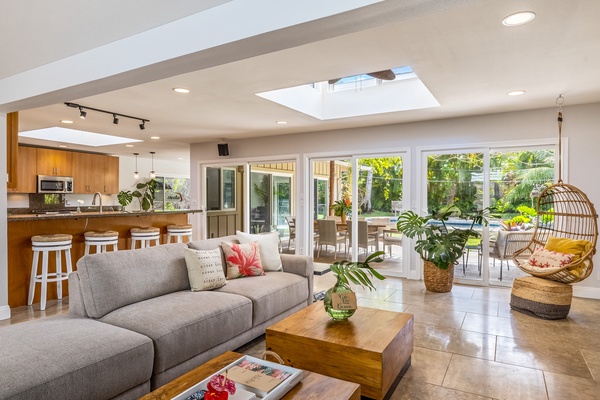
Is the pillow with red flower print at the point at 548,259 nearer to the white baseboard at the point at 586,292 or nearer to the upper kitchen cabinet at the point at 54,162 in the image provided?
the white baseboard at the point at 586,292

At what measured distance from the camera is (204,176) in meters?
7.55

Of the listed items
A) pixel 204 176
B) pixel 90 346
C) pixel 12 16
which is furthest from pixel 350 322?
pixel 204 176

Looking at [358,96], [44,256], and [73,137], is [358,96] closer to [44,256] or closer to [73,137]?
[44,256]

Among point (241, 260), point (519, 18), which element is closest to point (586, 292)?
point (519, 18)

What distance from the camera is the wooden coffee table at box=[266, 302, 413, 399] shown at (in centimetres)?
204

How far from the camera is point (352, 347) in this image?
208 centimetres

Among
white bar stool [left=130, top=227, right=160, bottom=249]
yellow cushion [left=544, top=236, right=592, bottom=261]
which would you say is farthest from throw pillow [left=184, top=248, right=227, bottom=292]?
yellow cushion [left=544, top=236, right=592, bottom=261]

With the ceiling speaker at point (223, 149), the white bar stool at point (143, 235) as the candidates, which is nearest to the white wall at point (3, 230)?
the white bar stool at point (143, 235)

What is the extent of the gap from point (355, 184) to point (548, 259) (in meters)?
2.89

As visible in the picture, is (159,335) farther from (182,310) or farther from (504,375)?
(504,375)

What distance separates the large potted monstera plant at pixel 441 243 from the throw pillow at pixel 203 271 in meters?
2.73

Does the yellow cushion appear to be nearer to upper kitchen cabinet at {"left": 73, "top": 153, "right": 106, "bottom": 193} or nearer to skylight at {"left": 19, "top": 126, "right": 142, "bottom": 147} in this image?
skylight at {"left": 19, "top": 126, "right": 142, "bottom": 147}

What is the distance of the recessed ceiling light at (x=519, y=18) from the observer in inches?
88.0

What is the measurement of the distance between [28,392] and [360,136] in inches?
203
